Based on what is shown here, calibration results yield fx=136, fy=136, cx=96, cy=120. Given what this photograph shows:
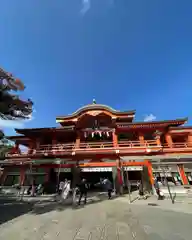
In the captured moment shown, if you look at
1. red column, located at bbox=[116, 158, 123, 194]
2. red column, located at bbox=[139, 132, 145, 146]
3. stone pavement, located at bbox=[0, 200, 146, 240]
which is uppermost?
red column, located at bbox=[139, 132, 145, 146]

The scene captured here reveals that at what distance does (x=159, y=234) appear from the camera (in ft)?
14.7

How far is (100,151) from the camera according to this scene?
1623 cm

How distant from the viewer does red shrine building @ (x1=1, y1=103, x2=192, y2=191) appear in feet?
48.2

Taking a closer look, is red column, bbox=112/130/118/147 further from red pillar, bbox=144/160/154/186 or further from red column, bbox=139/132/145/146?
red pillar, bbox=144/160/154/186

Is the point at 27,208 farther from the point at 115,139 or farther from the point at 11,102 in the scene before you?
the point at 115,139

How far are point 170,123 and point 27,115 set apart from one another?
16.7 m

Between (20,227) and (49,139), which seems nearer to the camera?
(20,227)

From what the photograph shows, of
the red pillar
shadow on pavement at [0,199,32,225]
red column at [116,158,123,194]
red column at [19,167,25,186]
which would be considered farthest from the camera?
red column at [19,167,25,186]

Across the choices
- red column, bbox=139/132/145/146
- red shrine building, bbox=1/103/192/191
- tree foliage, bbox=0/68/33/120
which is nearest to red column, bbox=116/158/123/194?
red shrine building, bbox=1/103/192/191

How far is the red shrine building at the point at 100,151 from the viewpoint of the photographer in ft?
48.2

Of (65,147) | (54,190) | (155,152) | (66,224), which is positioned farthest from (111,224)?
(65,147)

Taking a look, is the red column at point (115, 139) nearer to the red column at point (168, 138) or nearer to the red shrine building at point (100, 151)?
the red shrine building at point (100, 151)

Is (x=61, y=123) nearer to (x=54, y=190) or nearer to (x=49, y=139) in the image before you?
(x=49, y=139)

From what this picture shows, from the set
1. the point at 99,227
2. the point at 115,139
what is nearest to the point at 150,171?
the point at 115,139
